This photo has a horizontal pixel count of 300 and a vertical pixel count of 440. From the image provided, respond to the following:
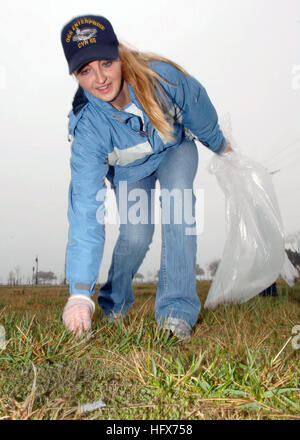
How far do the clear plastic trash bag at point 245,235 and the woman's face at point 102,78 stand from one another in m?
1.07

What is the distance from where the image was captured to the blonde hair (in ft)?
5.64

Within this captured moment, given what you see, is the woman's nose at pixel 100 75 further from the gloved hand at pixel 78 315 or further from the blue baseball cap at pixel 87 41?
the gloved hand at pixel 78 315

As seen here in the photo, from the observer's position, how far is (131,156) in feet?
6.48

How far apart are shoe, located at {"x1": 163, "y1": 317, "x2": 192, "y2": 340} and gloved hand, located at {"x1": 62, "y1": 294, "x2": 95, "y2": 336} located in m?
0.34

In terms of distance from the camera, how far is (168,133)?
1.83 m

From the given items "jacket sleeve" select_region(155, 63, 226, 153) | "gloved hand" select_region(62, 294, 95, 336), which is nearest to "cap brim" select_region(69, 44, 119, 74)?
"jacket sleeve" select_region(155, 63, 226, 153)

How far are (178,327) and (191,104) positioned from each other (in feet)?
3.07

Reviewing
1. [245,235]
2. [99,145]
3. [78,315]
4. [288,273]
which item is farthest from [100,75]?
[288,273]

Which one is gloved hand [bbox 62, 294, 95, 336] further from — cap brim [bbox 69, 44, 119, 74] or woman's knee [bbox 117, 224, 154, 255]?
cap brim [bbox 69, 44, 119, 74]

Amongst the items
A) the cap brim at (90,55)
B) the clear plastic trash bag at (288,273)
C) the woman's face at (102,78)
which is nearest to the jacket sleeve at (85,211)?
the woman's face at (102,78)

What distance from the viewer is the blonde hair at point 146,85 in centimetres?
172

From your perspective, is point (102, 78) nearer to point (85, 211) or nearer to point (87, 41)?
point (87, 41)

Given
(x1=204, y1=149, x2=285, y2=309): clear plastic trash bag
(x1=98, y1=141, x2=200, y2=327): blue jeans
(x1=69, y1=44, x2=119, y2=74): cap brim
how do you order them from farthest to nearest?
(x1=204, y1=149, x2=285, y2=309): clear plastic trash bag → (x1=98, y1=141, x2=200, y2=327): blue jeans → (x1=69, y1=44, x2=119, y2=74): cap brim

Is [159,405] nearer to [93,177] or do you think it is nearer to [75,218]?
[75,218]
